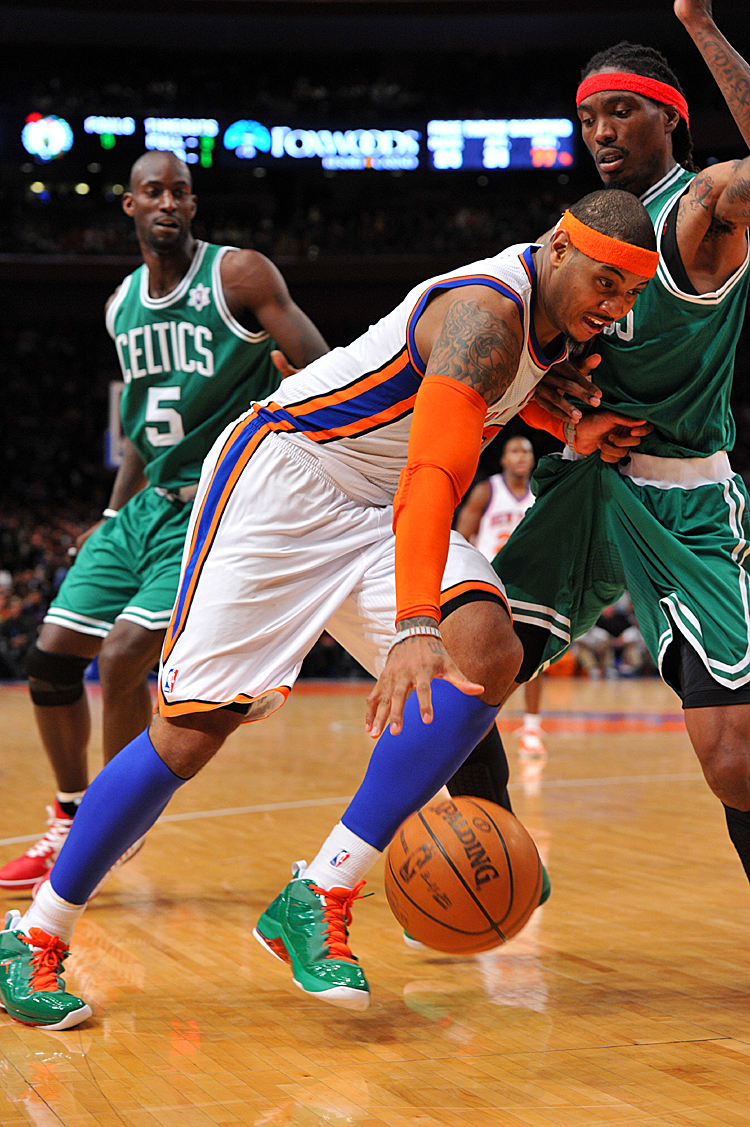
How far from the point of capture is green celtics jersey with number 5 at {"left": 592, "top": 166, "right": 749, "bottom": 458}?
2.83 metres

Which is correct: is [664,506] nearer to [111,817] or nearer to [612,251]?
[612,251]

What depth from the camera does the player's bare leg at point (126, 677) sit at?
143 inches

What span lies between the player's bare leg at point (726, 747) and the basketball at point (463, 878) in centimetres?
50

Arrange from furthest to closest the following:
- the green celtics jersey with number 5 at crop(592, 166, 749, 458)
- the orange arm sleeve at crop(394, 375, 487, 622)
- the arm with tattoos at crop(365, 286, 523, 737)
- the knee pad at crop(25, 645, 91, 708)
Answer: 1. the knee pad at crop(25, 645, 91, 708)
2. the green celtics jersey with number 5 at crop(592, 166, 749, 458)
3. the orange arm sleeve at crop(394, 375, 487, 622)
4. the arm with tattoos at crop(365, 286, 523, 737)

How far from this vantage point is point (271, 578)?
2.65 meters

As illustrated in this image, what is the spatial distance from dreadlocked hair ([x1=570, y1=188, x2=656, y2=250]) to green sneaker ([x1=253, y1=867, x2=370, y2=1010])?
1.47 meters

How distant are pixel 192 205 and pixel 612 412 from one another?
1888 mm

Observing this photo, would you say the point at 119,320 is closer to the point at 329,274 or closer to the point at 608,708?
the point at 608,708

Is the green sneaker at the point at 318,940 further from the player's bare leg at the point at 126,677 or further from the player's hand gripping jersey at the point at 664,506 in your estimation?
the player's bare leg at the point at 126,677

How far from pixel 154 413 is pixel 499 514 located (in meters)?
4.57

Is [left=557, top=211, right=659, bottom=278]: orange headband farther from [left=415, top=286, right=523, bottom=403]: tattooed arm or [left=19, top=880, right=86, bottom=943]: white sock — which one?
[left=19, top=880, right=86, bottom=943]: white sock

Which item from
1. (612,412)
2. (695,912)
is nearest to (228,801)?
(695,912)

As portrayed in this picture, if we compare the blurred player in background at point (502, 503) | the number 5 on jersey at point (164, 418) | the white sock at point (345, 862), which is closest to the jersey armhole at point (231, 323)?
the number 5 on jersey at point (164, 418)

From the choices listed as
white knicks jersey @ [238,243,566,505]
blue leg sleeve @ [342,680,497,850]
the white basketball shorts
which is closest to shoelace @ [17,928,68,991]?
the white basketball shorts
